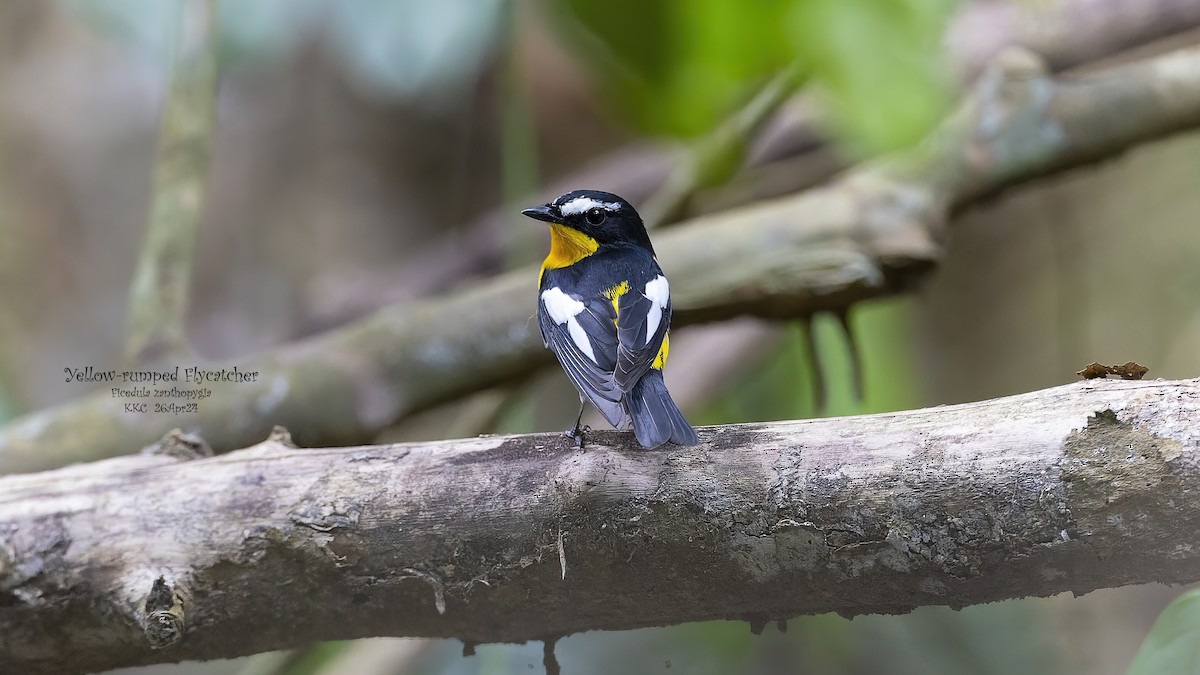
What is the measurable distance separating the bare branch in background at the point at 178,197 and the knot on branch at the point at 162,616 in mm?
1288

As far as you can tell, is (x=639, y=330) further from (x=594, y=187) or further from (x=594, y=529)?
(x=594, y=187)

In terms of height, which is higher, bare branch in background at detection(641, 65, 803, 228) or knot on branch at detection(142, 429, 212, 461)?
bare branch in background at detection(641, 65, 803, 228)

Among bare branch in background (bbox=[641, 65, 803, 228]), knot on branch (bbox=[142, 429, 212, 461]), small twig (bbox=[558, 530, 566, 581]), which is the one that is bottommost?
small twig (bbox=[558, 530, 566, 581])

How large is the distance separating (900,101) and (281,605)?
1.50m

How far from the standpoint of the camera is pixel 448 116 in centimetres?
546

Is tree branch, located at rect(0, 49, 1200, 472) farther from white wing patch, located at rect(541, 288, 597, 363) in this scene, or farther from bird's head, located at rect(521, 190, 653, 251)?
white wing patch, located at rect(541, 288, 597, 363)

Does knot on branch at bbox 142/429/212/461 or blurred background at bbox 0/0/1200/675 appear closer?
knot on branch at bbox 142/429/212/461

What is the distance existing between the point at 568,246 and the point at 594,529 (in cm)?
88

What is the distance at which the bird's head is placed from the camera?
82.0 inches

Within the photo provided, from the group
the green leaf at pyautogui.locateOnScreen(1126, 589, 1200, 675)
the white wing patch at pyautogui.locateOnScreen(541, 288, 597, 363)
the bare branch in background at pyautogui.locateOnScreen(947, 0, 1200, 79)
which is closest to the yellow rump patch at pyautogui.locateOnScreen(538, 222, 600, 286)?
the white wing patch at pyautogui.locateOnScreen(541, 288, 597, 363)

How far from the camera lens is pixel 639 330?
67.9 inches

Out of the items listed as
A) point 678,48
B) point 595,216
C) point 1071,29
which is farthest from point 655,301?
point 1071,29

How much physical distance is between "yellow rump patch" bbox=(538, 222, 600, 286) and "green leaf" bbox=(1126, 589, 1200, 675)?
1.29 meters

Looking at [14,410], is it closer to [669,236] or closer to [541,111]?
[669,236]
